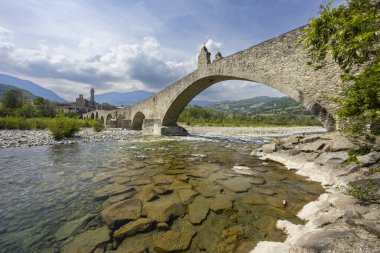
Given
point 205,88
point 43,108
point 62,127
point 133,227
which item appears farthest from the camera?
point 43,108

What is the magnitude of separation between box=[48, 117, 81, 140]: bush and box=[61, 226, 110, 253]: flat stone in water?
537 inches

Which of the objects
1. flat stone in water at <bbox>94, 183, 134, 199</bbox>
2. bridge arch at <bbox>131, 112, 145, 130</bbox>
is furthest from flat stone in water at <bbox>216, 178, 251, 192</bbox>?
bridge arch at <bbox>131, 112, 145, 130</bbox>

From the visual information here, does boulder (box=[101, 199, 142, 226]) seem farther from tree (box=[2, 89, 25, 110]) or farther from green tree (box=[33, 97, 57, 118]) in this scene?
tree (box=[2, 89, 25, 110])

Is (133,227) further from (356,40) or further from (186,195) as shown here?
(356,40)

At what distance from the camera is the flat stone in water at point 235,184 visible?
15.3ft

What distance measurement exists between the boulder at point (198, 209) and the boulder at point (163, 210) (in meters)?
0.18

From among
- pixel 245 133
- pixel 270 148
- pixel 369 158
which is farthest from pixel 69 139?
pixel 245 133

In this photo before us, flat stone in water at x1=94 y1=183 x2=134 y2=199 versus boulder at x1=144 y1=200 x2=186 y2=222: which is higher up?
boulder at x1=144 y1=200 x2=186 y2=222

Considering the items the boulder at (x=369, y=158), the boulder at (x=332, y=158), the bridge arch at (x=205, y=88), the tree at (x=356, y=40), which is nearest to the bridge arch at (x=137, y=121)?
the bridge arch at (x=205, y=88)

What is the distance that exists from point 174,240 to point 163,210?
89cm

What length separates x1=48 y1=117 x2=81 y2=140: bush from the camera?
1374cm

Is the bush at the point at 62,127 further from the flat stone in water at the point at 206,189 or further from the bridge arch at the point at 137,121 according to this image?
the bridge arch at the point at 137,121

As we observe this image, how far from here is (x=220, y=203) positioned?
12.8 feet

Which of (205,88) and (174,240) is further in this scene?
(205,88)
